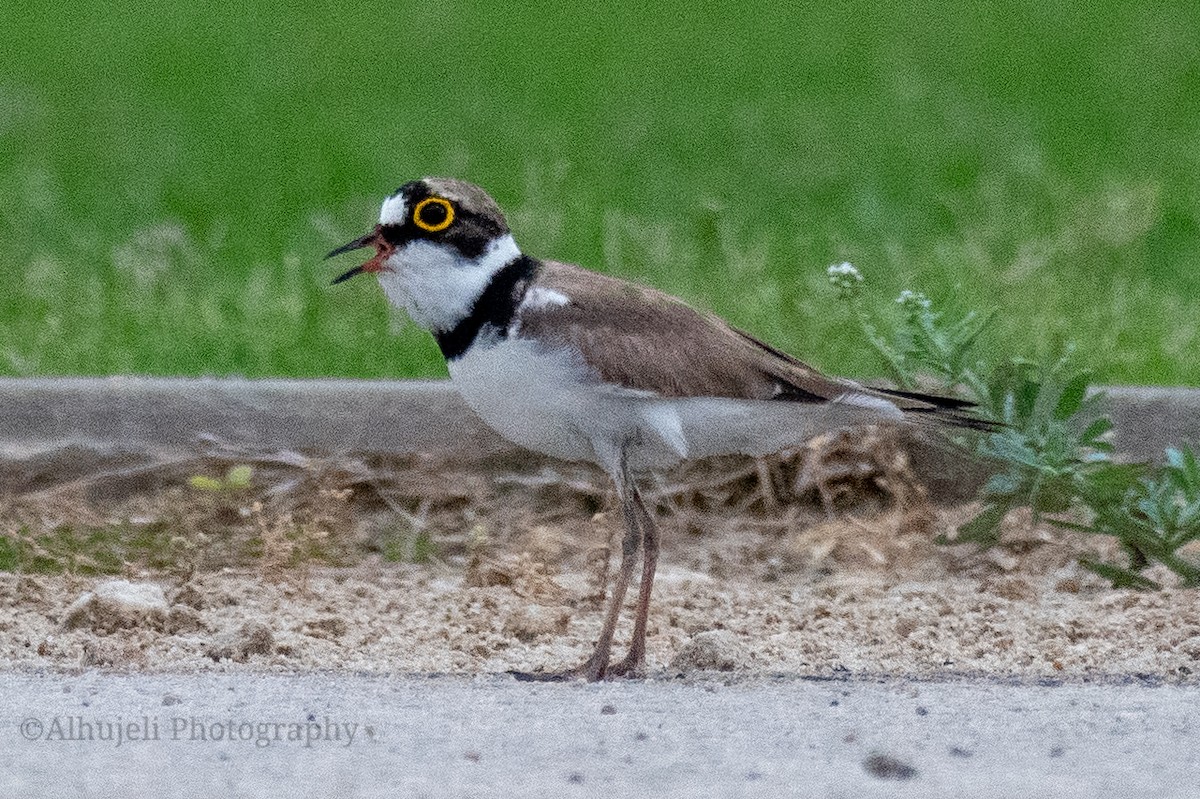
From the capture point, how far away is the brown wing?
482 centimetres

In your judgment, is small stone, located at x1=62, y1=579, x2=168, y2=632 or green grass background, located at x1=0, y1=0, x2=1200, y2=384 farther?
green grass background, located at x1=0, y1=0, x2=1200, y2=384

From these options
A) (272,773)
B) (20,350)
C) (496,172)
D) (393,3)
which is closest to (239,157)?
(496,172)

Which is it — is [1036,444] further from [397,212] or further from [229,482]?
[229,482]

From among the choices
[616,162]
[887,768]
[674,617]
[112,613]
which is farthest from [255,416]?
[616,162]

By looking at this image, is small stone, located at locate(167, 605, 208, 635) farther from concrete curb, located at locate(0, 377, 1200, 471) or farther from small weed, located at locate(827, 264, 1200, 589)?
small weed, located at locate(827, 264, 1200, 589)

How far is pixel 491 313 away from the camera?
4.85 m

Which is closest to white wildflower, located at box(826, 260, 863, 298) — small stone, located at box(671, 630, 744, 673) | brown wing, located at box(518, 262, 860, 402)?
brown wing, located at box(518, 262, 860, 402)

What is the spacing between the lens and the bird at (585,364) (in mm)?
4801

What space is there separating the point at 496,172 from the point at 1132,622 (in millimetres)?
5566

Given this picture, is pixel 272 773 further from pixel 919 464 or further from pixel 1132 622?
pixel 919 464

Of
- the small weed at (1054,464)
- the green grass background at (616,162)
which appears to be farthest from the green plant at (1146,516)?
the green grass background at (616,162)

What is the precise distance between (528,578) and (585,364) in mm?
1109

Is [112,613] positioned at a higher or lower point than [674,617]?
lower

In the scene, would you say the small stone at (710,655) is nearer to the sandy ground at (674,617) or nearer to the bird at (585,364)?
the sandy ground at (674,617)
